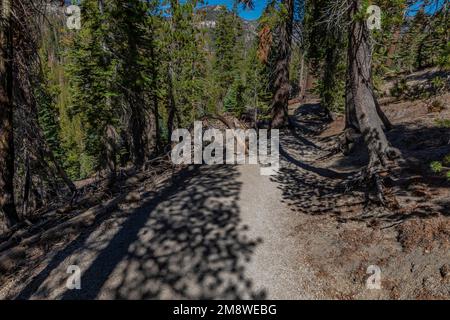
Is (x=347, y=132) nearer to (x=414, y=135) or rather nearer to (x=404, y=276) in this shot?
(x=414, y=135)

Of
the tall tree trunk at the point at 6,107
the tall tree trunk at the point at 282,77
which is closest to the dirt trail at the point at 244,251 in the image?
the tall tree trunk at the point at 6,107

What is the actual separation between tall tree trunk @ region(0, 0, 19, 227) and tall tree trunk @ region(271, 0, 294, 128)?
43.9ft

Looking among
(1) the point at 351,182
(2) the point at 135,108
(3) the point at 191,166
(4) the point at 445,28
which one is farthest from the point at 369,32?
(2) the point at 135,108

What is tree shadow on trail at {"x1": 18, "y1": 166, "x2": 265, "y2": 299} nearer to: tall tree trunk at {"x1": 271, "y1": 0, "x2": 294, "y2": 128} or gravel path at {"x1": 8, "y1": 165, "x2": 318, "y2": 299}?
gravel path at {"x1": 8, "y1": 165, "x2": 318, "y2": 299}

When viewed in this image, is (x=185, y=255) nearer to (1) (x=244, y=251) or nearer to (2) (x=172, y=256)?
(2) (x=172, y=256)

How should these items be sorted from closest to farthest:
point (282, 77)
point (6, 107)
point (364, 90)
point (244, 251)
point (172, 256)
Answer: point (172, 256) < point (244, 251) < point (6, 107) < point (364, 90) < point (282, 77)

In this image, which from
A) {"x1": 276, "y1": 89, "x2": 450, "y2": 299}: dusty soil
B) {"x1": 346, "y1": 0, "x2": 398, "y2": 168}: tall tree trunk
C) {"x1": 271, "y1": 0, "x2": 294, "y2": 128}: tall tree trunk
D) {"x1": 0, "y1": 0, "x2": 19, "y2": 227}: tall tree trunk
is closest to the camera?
{"x1": 276, "y1": 89, "x2": 450, "y2": 299}: dusty soil

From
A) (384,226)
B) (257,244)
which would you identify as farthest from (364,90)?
(257,244)

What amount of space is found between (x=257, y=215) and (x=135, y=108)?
13.0m

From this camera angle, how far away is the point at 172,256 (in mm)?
5301

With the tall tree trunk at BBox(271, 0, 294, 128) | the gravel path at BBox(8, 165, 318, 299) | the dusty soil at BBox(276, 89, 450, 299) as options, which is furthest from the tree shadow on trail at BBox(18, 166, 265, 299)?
the tall tree trunk at BBox(271, 0, 294, 128)

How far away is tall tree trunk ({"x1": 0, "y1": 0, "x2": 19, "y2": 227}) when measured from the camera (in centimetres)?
556

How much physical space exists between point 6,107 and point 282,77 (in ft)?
45.6

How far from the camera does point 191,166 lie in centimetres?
1077
